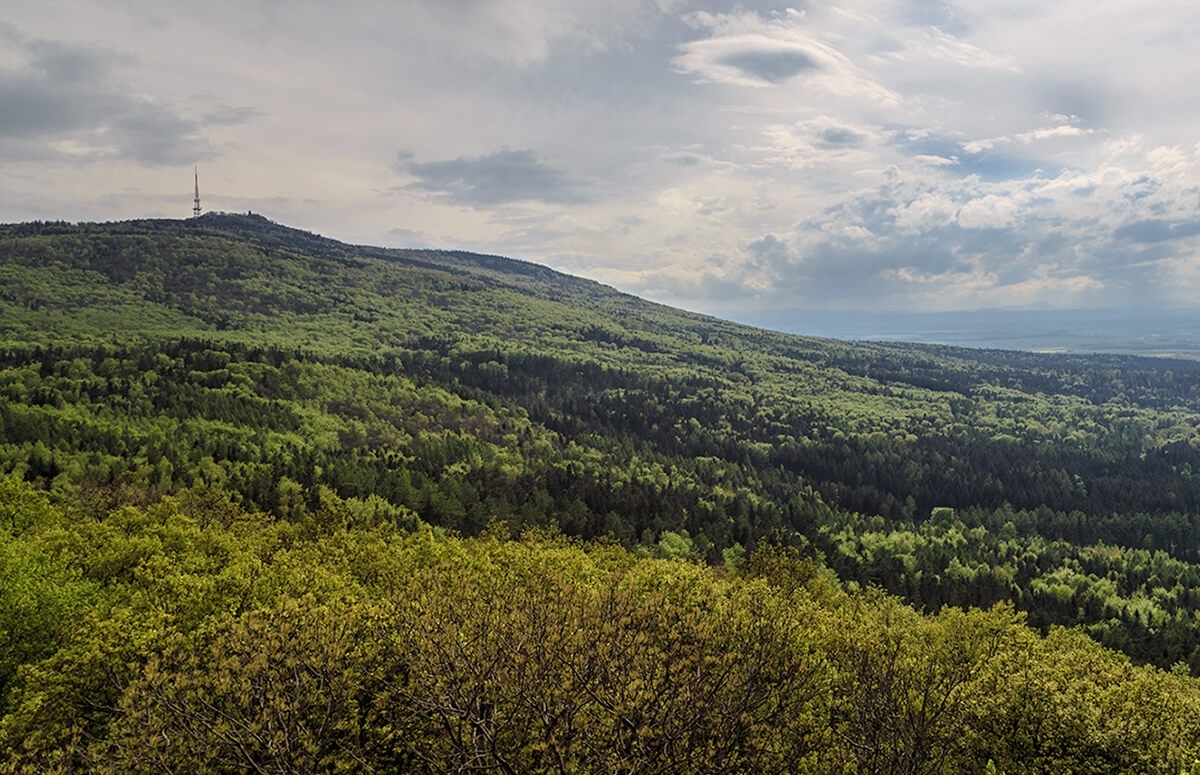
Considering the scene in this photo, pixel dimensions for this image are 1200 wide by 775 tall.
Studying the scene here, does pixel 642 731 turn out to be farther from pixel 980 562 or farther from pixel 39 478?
pixel 980 562

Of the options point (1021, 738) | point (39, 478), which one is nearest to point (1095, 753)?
point (1021, 738)

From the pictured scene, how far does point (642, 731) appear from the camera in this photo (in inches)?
1063

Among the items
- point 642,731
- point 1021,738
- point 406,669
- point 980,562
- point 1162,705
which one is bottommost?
point 980,562

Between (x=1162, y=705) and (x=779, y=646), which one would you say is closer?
(x=1162, y=705)

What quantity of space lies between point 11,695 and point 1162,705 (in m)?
72.9

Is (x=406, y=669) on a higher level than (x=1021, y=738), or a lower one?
higher

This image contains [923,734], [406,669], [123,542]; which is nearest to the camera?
[923,734]

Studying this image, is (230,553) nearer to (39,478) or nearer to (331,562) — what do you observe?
(331,562)

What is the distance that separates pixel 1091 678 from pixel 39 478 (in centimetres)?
14930

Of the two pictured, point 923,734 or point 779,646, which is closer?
point 923,734

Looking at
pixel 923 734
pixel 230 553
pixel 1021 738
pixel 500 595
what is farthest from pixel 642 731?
pixel 230 553

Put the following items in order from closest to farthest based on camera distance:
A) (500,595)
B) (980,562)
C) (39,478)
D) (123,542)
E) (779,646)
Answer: (500,595) < (779,646) < (123,542) < (39,478) < (980,562)

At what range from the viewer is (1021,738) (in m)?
42.9

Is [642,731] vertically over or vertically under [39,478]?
over
